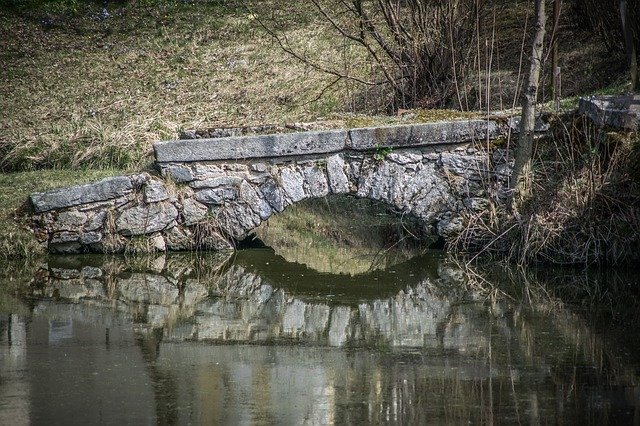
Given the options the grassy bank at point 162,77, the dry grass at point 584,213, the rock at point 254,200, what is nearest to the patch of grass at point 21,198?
the grassy bank at point 162,77

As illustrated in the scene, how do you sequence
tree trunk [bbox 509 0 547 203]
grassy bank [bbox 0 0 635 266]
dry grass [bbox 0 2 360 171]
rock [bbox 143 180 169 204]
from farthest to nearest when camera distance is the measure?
dry grass [bbox 0 2 360 171] → grassy bank [bbox 0 0 635 266] → rock [bbox 143 180 169 204] → tree trunk [bbox 509 0 547 203]

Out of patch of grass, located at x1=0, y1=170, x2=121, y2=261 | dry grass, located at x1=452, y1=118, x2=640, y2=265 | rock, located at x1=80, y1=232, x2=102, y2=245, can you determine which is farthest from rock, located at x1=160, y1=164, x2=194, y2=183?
dry grass, located at x1=452, y1=118, x2=640, y2=265

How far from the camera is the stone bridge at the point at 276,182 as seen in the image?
31.8 ft

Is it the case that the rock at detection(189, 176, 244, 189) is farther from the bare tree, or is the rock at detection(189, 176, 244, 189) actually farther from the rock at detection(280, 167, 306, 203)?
the bare tree

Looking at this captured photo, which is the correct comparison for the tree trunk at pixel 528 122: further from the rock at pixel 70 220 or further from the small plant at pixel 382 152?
the rock at pixel 70 220

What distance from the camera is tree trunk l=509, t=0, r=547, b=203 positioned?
9328mm

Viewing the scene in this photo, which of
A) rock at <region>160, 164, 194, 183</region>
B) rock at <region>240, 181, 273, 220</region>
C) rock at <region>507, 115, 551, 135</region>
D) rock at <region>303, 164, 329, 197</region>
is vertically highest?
rock at <region>507, 115, 551, 135</region>

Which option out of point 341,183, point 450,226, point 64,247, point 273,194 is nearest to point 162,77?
point 64,247

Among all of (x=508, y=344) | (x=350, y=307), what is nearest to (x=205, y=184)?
(x=350, y=307)

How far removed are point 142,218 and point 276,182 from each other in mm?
1378

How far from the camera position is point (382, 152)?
973 centimetres

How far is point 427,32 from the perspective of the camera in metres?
12.0

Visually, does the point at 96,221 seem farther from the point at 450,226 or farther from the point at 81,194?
the point at 450,226

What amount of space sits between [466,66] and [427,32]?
0.79m
